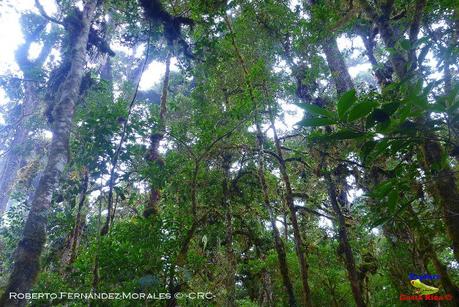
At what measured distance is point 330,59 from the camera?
8.17m

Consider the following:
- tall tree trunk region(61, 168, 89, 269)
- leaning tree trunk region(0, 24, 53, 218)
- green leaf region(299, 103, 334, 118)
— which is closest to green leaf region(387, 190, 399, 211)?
green leaf region(299, 103, 334, 118)

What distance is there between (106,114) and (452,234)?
16.9 ft

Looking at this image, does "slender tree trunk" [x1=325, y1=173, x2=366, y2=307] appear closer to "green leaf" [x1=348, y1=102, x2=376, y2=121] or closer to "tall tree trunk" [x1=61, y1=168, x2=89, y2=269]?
"green leaf" [x1=348, y1=102, x2=376, y2=121]

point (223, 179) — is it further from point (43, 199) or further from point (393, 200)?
point (393, 200)

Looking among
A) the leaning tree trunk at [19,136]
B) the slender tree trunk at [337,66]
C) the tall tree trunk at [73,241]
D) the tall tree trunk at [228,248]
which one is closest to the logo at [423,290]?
the tall tree trunk at [228,248]

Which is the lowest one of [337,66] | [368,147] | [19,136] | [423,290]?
[423,290]

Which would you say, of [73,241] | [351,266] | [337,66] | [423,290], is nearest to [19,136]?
[73,241]

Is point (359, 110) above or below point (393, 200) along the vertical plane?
above

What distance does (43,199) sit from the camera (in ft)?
14.6

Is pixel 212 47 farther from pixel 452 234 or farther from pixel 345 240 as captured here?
pixel 452 234

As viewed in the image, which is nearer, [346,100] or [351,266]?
[346,100]

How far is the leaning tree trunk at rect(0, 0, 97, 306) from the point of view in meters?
3.87

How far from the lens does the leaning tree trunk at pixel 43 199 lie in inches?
152

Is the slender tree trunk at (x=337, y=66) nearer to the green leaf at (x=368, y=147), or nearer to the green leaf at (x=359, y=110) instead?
the green leaf at (x=368, y=147)
